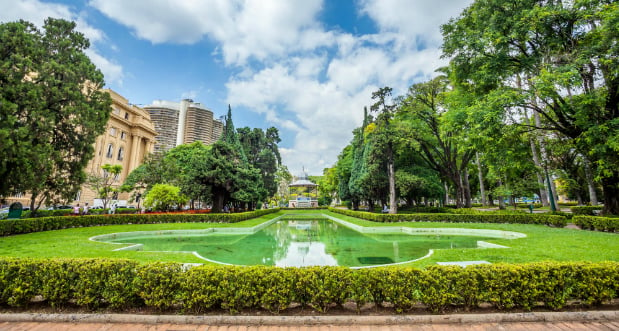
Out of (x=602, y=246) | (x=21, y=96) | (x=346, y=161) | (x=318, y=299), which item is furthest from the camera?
(x=346, y=161)

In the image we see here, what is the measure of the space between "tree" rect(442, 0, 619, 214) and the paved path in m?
12.2

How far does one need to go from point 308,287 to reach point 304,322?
1.55 ft

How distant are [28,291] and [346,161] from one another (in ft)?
110

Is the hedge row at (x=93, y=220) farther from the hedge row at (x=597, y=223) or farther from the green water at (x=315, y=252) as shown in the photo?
the hedge row at (x=597, y=223)

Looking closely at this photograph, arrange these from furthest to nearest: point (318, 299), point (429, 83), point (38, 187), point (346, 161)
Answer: point (346, 161), point (429, 83), point (38, 187), point (318, 299)

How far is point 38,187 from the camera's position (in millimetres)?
13281

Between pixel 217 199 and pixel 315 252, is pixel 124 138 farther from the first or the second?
pixel 315 252

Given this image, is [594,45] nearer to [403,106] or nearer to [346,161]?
[403,106]

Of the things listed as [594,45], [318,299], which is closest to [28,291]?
[318,299]

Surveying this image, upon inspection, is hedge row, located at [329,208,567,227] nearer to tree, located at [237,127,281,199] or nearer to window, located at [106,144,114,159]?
tree, located at [237,127,281,199]

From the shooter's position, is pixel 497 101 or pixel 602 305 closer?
pixel 602 305

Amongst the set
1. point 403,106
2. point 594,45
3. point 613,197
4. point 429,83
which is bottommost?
point 613,197

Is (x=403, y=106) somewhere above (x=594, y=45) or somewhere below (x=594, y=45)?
above

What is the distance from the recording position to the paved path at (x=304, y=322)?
3.55 meters
